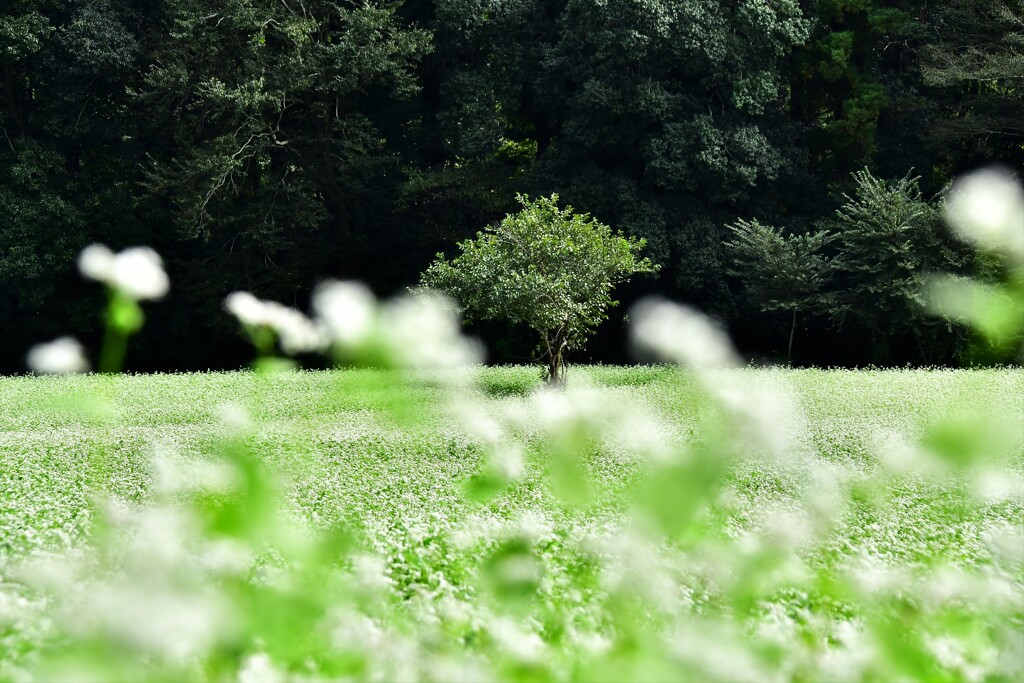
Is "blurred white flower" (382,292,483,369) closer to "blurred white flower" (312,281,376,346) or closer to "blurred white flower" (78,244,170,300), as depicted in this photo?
"blurred white flower" (312,281,376,346)

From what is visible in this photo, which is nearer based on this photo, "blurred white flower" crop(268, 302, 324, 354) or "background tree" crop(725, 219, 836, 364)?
"blurred white flower" crop(268, 302, 324, 354)

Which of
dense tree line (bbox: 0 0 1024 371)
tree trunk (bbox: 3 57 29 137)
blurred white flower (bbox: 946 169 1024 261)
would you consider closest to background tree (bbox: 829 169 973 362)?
dense tree line (bbox: 0 0 1024 371)

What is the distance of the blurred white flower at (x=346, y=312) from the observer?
87cm

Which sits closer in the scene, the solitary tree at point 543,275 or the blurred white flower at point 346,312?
the blurred white flower at point 346,312

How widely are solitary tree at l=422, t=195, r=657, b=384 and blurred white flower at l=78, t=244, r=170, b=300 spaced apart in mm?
16015

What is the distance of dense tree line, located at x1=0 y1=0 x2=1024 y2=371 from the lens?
961 inches

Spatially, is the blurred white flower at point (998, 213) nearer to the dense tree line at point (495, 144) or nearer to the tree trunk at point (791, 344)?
the dense tree line at point (495, 144)

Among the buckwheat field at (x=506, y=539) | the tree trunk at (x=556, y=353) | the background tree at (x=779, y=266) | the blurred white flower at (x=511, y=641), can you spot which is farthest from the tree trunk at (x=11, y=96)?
the blurred white flower at (x=511, y=641)

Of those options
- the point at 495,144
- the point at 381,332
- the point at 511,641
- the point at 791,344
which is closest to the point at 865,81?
the point at 791,344

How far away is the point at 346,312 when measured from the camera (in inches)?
34.2

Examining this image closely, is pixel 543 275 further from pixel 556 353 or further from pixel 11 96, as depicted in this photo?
pixel 11 96

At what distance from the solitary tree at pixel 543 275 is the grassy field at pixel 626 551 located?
25.1ft

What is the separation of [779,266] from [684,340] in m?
24.6

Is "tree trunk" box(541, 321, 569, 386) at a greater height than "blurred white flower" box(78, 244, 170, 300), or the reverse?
"blurred white flower" box(78, 244, 170, 300)
